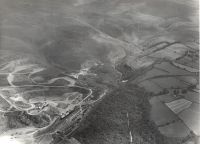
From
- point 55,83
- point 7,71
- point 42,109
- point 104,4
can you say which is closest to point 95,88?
point 55,83

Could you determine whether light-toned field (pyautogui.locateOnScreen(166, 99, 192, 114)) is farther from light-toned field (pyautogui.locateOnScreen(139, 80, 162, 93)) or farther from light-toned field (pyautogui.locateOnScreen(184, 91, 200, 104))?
light-toned field (pyautogui.locateOnScreen(139, 80, 162, 93))

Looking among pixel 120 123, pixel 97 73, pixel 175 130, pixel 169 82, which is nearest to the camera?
pixel 175 130

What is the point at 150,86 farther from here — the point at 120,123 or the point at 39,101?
the point at 39,101

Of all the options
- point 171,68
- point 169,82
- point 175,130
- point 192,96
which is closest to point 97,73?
point 169,82

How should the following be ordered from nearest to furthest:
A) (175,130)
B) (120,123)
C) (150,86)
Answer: (175,130)
(120,123)
(150,86)

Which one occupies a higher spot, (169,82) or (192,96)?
(169,82)

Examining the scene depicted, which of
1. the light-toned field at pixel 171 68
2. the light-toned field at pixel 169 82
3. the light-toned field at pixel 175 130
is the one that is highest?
the light-toned field at pixel 171 68

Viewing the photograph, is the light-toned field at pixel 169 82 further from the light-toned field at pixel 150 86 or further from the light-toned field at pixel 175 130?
the light-toned field at pixel 175 130

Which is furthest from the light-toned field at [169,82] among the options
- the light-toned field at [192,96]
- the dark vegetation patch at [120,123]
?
the dark vegetation patch at [120,123]

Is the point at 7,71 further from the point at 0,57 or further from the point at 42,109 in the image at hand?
the point at 42,109

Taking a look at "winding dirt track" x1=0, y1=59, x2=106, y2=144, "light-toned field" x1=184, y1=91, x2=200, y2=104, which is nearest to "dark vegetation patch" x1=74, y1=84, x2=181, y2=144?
A: "winding dirt track" x1=0, y1=59, x2=106, y2=144

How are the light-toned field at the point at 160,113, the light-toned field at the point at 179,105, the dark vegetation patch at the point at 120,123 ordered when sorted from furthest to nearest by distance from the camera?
the light-toned field at the point at 179,105
the light-toned field at the point at 160,113
the dark vegetation patch at the point at 120,123
